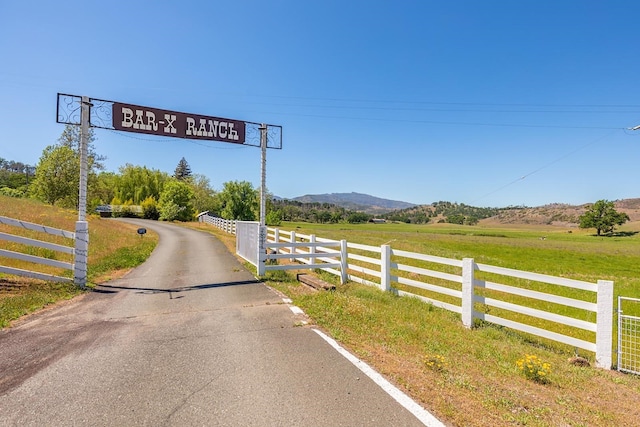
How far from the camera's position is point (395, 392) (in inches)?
140

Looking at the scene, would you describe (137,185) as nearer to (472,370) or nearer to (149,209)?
(149,209)

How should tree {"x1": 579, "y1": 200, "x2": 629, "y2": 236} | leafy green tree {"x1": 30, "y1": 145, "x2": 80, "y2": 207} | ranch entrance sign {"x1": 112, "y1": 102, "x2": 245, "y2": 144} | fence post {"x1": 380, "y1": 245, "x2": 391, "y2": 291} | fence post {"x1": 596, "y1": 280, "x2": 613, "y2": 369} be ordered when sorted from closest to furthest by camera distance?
fence post {"x1": 596, "y1": 280, "x2": 613, "y2": 369}, fence post {"x1": 380, "y1": 245, "x2": 391, "y2": 291}, ranch entrance sign {"x1": 112, "y1": 102, "x2": 245, "y2": 144}, leafy green tree {"x1": 30, "y1": 145, "x2": 80, "y2": 207}, tree {"x1": 579, "y1": 200, "x2": 629, "y2": 236}

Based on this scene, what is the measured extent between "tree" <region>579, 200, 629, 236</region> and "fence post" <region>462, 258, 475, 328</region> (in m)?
134

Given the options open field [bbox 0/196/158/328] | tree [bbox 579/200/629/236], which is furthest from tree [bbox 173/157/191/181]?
tree [bbox 579/200/629/236]

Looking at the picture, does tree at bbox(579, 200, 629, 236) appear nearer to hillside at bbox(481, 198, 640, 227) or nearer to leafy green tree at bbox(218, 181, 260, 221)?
hillside at bbox(481, 198, 640, 227)

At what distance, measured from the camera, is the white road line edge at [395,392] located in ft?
9.93

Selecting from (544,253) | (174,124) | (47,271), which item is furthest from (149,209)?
(544,253)

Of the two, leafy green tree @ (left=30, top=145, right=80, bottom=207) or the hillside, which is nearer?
leafy green tree @ (left=30, top=145, right=80, bottom=207)

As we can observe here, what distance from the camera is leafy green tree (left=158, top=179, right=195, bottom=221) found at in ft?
181

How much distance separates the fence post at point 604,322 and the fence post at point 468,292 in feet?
6.61

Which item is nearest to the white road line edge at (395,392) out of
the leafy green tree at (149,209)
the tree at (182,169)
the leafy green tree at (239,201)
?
the leafy green tree at (239,201)

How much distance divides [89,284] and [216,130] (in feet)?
19.2

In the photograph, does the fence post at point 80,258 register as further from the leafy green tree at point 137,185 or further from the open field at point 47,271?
the leafy green tree at point 137,185

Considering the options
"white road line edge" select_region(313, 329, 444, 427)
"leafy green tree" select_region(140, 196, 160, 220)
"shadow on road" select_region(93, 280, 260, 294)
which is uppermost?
"leafy green tree" select_region(140, 196, 160, 220)
